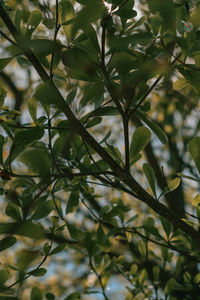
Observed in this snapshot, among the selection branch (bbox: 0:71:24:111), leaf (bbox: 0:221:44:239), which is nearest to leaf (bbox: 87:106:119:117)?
leaf (bbox: 0:221:44:239)

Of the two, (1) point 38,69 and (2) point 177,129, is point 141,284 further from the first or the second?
(2) point 177,129

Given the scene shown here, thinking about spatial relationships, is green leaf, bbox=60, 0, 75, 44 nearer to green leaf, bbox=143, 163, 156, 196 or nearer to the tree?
the tree

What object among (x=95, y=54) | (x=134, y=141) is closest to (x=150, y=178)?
(x=134, y=141)

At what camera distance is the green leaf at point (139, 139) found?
0.71 m

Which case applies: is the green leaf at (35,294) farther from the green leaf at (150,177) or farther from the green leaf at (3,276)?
the green leaf at (150,177)

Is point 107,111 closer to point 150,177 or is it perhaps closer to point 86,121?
point 86,121

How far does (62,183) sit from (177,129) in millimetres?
1908

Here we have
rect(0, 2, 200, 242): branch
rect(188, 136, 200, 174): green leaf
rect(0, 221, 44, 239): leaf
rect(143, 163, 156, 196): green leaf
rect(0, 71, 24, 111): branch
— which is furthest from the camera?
rect(0, 71, 24, 111): branch

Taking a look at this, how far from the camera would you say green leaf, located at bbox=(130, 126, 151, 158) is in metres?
0.71

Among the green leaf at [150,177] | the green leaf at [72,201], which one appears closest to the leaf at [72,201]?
the green leaf at [72,201]

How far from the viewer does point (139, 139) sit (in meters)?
0.71

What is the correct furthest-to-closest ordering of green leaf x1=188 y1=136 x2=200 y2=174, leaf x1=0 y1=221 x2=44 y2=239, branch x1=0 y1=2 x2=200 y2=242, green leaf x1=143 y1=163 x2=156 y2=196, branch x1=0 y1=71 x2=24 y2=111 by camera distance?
branch x1=0 y1=71 x2=24 y2=111, green leaf x1=143 y1=163 x2=156 y2=196, green leaf x1=188 y1=136 x2=200 y2=174, branch x1=0 y1=2 x2=200 y2=242, leaf x1=0 y1=221 x2=44 y2=239

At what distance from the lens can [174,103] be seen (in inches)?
95.9

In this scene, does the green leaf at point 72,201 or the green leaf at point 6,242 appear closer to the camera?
the green leaf at point 6,242
